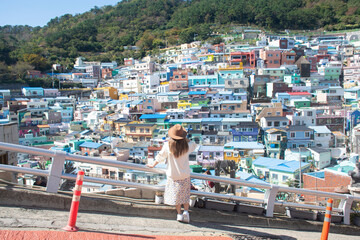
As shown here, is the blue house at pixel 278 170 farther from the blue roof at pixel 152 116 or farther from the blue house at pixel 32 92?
the blue house at pixel 32 92

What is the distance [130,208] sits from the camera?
104 inches

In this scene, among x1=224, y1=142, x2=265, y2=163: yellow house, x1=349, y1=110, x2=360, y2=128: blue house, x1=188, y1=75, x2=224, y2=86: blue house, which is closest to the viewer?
x1=224, y1=142, x2=265, y2=163: yellow house

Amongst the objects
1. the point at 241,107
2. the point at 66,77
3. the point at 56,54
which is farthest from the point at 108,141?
the point at 56,54

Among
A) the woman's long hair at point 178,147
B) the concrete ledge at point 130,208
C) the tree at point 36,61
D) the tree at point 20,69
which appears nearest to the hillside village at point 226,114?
the tree at point 20,69

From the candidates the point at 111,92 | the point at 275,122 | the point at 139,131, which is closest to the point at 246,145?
the point at 275,122

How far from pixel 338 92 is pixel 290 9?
3279cm

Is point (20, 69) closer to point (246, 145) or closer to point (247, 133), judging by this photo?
point (247, 133)

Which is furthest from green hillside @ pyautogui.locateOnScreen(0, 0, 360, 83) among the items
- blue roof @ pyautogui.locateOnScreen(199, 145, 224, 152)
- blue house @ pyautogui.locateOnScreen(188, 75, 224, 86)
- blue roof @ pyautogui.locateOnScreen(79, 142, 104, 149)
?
blue roof @ pyautogui.locateOnScreen(199, 145, 224, 152)

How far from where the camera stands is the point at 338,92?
25109 mm

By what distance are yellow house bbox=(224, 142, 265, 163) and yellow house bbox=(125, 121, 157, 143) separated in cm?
524

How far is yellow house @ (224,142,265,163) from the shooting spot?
17.3m

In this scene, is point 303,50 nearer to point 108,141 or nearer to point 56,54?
point 108,141

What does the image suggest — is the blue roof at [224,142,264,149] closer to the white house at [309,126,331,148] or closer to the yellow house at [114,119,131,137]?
the white house at [309,126,331,148]

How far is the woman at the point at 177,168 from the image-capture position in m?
2.57
